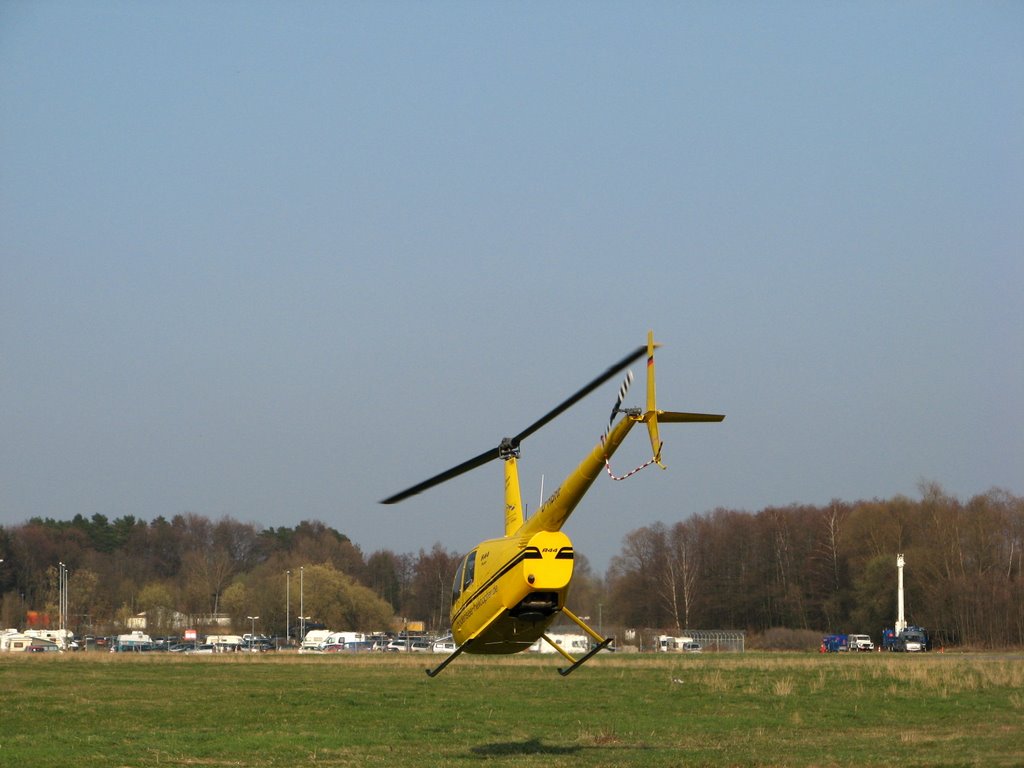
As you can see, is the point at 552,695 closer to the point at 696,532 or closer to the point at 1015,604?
the point at 1015,604

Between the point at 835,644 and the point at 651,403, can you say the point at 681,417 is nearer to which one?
the point at 651,403

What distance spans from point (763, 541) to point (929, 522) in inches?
Result: 716

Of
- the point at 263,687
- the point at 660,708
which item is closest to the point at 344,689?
the point at 263,687

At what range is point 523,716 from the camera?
33.5 metres

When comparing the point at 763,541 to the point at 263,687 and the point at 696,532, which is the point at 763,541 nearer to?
the point at 696,532

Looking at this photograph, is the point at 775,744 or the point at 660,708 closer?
the point at 775,744

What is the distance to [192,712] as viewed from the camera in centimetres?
3541

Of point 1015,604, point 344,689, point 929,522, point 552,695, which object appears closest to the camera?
point 552,695

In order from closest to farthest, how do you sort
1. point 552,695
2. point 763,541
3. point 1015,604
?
point 552,695
point 1015,604
point 763,541

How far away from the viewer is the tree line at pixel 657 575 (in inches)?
3693

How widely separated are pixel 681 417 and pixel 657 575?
97964 millimetres

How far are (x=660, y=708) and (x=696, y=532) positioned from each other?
8028cm

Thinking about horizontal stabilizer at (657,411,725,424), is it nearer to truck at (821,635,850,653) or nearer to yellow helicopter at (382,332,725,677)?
yellow helicopter at (382,332,725,677)

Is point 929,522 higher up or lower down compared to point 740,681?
higher up
